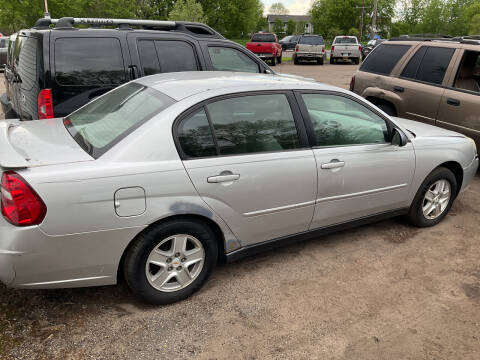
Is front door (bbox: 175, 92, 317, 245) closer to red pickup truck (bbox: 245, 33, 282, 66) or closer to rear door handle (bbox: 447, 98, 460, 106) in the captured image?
rear door handle (bbox: 447, 98, 460, 106)

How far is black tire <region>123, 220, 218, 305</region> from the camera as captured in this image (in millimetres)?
2752

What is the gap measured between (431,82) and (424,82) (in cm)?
10

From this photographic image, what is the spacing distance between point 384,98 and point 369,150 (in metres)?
3.29

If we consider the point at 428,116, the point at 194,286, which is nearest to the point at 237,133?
the point at 194,286

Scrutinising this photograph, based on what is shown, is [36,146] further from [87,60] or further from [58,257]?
[87,60]

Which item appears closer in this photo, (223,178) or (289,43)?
(223,178)

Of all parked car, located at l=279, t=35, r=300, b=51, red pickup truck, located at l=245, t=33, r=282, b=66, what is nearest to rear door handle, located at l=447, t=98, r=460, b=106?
Answer: red pickup truck, located at l=245, t=33, r=282, b=66

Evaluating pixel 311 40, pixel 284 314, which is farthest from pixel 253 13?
pixel 284 314

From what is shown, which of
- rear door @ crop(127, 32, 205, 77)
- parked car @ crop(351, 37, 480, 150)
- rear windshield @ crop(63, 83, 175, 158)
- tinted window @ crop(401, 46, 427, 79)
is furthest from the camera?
tinted window @ crop(401, 46, 427, 79)

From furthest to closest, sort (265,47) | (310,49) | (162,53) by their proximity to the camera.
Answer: (310,49)
(265,47)
(162,53)

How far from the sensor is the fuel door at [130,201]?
2604 millimetres

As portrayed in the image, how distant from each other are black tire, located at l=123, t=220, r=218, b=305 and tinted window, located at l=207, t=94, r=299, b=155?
1.93 feet

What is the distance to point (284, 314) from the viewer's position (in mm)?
2975

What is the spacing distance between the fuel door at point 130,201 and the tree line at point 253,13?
26536 mm
